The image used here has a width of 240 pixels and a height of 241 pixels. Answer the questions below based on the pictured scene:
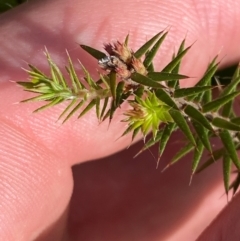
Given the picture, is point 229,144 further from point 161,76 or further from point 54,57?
point 54,57

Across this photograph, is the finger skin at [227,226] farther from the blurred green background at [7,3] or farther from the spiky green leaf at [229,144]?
the blurred green background at [7,3]

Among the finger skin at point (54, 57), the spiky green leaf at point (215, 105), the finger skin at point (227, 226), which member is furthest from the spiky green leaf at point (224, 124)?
the finger skin at point (227, 226)

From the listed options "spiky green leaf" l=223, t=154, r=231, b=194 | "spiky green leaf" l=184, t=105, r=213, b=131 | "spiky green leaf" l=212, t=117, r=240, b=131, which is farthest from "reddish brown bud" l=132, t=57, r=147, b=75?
"spiky green leaf" l=223, t=154, r=231, b=194

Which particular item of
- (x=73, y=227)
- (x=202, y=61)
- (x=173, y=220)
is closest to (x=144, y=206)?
(x=173, y=220)

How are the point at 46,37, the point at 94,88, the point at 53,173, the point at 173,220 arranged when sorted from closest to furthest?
the point at 94,88
the point at 46,37
the point at 53,173
the point at 173,220

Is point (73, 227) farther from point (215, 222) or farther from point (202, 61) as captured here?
point (202, 61)

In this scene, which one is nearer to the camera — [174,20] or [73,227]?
[174,20]

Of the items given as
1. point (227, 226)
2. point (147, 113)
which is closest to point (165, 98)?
point (147, 113)
